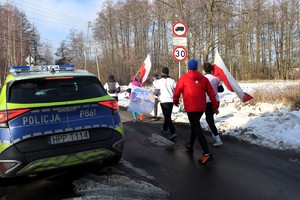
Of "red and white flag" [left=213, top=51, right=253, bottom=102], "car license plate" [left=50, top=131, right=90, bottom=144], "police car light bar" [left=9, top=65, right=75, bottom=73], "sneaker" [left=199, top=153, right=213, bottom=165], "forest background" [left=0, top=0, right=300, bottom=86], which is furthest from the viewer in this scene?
"forest background" [left=0, top=0, right=300, bottom=86]

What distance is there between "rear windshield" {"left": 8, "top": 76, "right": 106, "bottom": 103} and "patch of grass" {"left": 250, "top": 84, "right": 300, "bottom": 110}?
26.2ft

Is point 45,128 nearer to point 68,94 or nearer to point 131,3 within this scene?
point 68,94

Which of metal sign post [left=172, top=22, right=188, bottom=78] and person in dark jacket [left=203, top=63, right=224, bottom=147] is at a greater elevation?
metal sign post [left=172, top=22, right=188, bottom=78]

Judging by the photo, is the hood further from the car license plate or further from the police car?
the car license plate

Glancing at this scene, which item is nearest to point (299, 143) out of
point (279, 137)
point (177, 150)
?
point (279, 137)

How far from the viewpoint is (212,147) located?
699 cm

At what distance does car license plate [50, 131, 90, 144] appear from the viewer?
13.9 ft

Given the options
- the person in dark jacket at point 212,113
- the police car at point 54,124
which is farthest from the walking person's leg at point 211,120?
the police car at point 54,124

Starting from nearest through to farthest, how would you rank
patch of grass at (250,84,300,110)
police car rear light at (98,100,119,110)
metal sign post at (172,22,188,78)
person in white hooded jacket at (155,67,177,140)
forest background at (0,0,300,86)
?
police car rear light at (98,100,119,110)
person in white hooded jacket at (155,67,177,140)
patch of grass at (250,84,300,110)
metal sign post at (172,22,188,78)
forest background at (0,0,300,86)

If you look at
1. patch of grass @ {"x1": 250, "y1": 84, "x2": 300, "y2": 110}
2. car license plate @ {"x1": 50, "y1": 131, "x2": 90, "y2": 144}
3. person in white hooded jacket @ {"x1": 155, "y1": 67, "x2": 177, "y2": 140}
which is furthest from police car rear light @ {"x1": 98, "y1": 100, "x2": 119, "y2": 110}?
patch of grass @ {"x1": 250, "y1": 84, "x2": 300, "y2": 110}

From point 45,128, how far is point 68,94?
652 mm

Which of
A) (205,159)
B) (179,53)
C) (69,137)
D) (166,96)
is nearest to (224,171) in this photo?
(205,159)

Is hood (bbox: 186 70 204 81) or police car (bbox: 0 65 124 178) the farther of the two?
hood (bbox: 186 70 204 81)

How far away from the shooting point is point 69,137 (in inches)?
171
